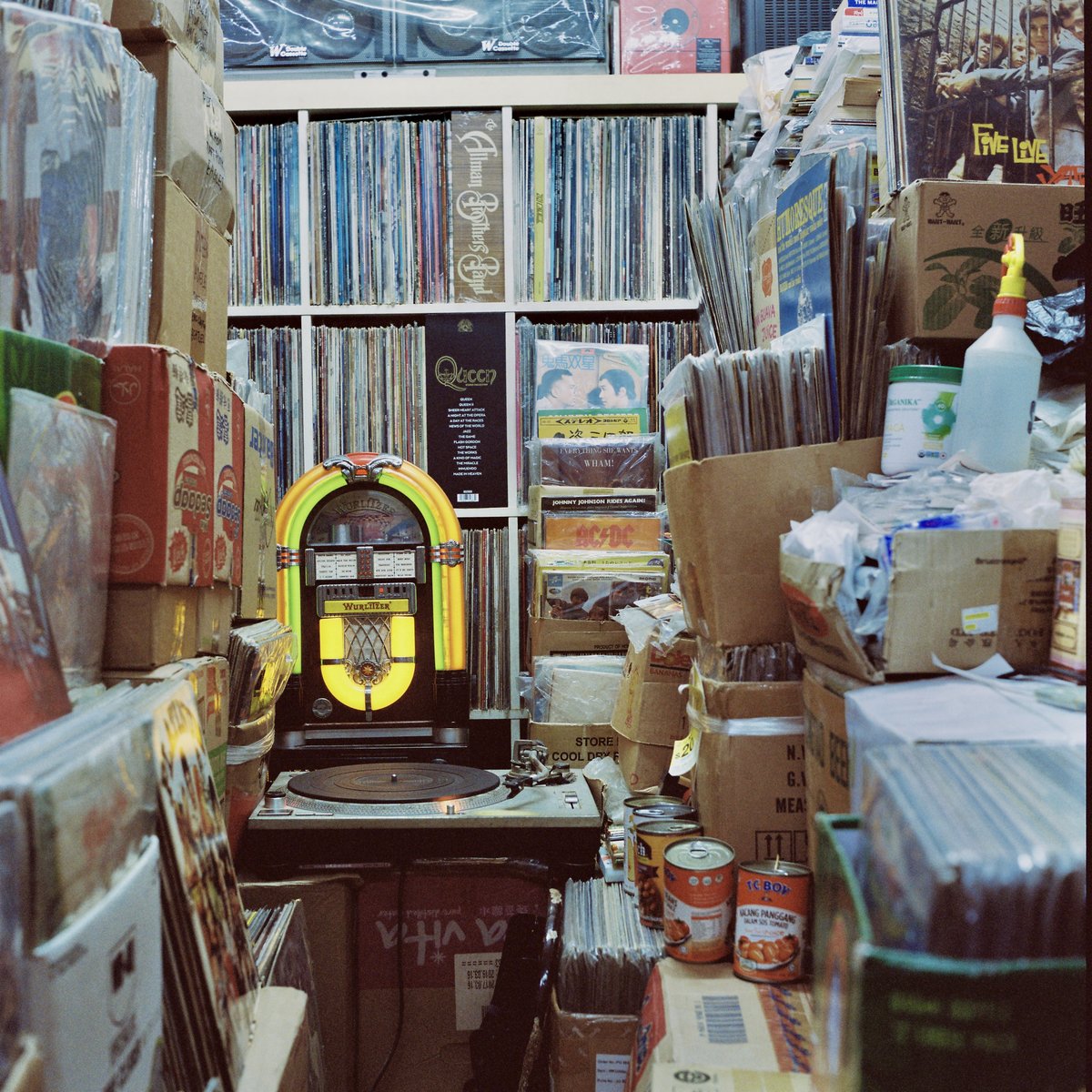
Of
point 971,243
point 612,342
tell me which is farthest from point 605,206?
point 971,243

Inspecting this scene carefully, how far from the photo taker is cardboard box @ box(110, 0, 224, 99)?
4.29 ft

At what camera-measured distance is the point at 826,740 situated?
116 cm

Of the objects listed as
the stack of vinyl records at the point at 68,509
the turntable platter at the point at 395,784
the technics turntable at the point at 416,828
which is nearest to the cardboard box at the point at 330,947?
the technics turntable at the point at 416,828

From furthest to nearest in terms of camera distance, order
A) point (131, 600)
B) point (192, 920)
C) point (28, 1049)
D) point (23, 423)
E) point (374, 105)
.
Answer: point (374, 105), point (131, 600), point (23, 423), point (192, 920), point (28, 1049)

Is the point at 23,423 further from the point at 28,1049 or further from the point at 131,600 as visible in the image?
the point at 28,1049

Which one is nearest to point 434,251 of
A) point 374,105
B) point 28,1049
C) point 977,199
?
point 374,105

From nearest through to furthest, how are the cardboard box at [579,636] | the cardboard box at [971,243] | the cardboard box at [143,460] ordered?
the cardboard box at [143,460]
the cardboard box at [971,243]
the cardboard box at [579,636]

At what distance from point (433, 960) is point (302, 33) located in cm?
295

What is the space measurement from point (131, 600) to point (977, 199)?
→ 1294 millimetres

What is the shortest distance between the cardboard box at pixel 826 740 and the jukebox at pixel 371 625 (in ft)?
5.06

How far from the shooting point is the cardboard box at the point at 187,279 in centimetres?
130

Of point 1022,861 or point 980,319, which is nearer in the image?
point 1022,861

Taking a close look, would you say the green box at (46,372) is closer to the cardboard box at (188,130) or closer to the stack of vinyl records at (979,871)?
the cardboard box at (188,130)

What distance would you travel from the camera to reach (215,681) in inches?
53.5
